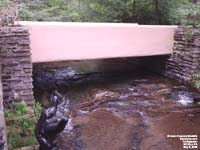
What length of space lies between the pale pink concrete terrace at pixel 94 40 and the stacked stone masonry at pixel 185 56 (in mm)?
268

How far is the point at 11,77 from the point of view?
535cm

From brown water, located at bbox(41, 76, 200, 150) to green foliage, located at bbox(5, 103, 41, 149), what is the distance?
557mm

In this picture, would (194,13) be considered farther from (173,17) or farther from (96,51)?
(96,51)

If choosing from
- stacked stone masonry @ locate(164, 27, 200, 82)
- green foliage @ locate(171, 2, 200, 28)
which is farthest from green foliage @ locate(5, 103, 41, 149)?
green foliage @ locate(171, 2, 200, 28)

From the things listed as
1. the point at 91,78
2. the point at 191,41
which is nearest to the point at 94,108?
the point at 91,78

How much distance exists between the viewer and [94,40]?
299 inches

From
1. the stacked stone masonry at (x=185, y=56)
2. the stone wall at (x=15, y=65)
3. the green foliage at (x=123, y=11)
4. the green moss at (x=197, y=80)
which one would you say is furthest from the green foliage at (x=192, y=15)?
the stone wall at (x=15, y=65)

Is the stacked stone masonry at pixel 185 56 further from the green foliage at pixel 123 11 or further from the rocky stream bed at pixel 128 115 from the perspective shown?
the green foliage at pixel 123 11

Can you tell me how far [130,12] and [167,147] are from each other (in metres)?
7.13

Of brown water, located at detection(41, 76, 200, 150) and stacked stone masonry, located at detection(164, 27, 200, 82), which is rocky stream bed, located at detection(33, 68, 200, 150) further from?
stacked stone masonry, located at detection(164, 27, 200, 82)

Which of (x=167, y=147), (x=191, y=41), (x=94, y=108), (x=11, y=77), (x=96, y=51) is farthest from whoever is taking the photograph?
(x=191, y=41)

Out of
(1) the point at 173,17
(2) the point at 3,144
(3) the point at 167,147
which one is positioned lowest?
(3) the point at 167,147

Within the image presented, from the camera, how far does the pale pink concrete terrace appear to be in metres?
6.78

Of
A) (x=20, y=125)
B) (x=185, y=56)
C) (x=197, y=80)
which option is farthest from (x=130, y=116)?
(x=185, y=56)
